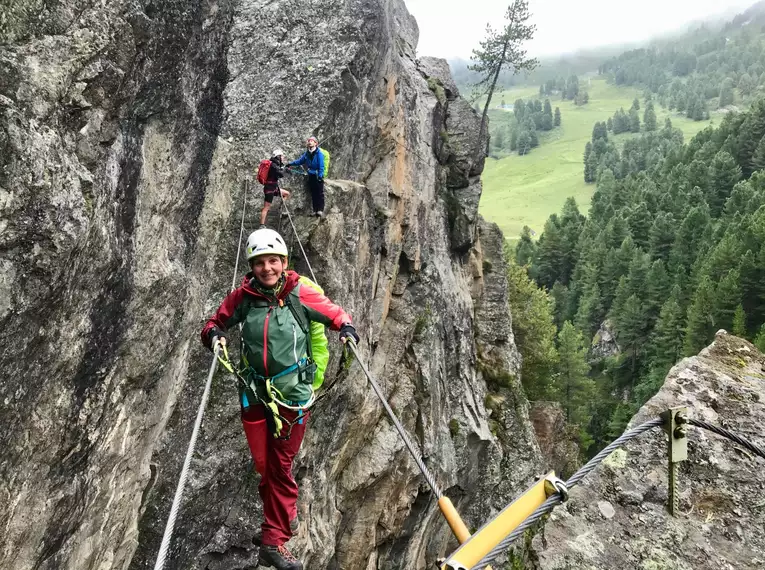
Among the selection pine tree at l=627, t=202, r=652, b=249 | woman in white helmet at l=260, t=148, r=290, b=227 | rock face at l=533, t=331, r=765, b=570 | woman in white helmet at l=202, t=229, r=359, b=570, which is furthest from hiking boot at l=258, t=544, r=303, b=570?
pine tree at l=627, t=202, r=652, b=249

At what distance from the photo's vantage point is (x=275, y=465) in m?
6.91

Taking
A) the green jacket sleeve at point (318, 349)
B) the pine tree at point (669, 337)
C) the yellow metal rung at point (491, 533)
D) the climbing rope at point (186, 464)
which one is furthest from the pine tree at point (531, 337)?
the yellow metal rung at point (491, 533)

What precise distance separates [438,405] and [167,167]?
51.1ft

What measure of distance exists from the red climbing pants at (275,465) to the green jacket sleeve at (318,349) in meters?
0.53

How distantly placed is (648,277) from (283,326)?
6924cm

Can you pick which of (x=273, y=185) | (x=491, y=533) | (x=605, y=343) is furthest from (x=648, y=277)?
(x=491, y=533)

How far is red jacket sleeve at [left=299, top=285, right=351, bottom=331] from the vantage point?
6.30 m

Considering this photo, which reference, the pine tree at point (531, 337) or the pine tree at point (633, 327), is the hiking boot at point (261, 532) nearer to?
the pine tree at point (531, 337)

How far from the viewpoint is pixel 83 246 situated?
16.8 ft

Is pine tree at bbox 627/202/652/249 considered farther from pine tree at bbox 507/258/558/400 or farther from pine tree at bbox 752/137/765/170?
pine tree at bbox 507/258/558/400

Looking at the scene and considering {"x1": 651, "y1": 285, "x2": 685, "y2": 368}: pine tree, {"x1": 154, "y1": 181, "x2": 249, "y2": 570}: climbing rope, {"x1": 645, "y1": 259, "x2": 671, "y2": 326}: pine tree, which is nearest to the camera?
{"x1": 154, "y1": 181, "x2": 249, "y2": 570}: climbing rope

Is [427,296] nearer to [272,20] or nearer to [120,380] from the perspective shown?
[272,20]

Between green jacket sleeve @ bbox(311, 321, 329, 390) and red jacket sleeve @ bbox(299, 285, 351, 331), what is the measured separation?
0.17m

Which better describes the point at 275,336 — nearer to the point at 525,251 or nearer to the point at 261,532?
the point at 261,532
